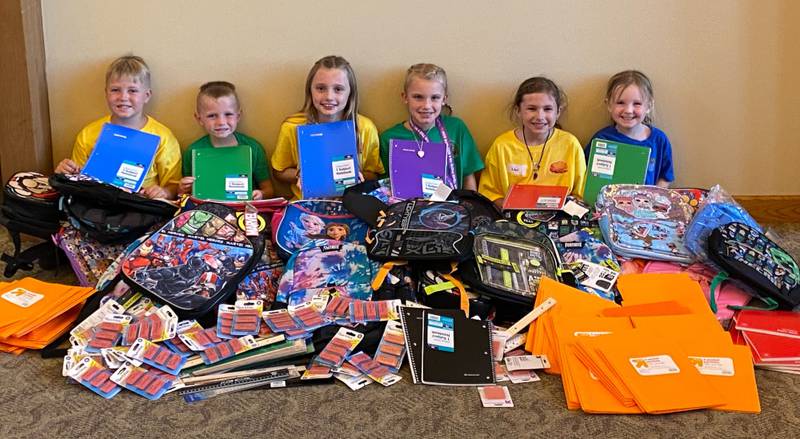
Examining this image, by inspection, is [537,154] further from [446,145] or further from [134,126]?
[134,126]

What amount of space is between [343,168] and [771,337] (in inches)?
60.9

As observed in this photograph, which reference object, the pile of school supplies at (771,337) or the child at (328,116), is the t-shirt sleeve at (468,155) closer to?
the child at (328,116)

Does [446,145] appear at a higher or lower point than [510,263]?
higher

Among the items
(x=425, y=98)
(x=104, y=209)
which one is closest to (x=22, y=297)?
(x=104, y=209)

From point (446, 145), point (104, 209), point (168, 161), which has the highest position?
point (446, 145)

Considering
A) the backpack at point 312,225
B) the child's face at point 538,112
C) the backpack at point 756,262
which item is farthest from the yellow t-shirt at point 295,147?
the backpack at point 756,262

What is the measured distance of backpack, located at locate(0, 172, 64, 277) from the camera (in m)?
2.58

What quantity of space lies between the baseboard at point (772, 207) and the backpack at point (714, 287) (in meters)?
0.76

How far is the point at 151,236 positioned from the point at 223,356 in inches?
23.4

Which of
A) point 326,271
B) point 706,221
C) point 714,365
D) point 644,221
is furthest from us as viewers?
point 644,221

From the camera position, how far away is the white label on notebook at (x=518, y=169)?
287cm

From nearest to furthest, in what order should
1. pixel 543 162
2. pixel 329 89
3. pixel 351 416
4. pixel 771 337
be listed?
1. pixel 351 416
2. pixel 771 337
3. pixel 329 89
4. pixel 543 162

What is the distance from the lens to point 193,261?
7.77ft

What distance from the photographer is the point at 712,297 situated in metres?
2.36
